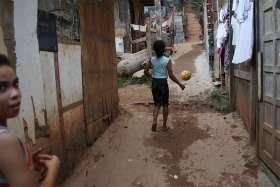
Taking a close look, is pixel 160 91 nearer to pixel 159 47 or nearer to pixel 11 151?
pixel 159 47

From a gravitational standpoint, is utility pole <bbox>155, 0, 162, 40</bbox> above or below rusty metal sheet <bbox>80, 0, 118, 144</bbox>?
above

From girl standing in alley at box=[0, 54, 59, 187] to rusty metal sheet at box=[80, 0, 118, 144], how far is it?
415cm

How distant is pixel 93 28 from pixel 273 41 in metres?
2.98

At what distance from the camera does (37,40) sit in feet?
12.9

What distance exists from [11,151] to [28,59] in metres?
2.60

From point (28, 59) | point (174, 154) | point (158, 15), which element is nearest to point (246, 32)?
point (174, 154)

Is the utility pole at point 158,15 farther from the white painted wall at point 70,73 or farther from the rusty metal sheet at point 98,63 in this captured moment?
the white painted wall at point 70,73

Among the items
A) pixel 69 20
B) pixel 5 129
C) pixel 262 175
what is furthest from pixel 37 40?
pixel 262 175

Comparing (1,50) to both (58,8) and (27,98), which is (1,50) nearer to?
(27,98)

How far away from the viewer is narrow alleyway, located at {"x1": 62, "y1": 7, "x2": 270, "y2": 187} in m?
4.92

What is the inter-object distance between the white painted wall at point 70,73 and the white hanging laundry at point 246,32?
227 centimetres

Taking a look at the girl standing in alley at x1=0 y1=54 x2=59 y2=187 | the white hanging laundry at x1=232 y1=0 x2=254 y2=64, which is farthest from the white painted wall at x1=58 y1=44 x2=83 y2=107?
the girl standing in alley at x1=0 y1=54 x2=59 y2=187

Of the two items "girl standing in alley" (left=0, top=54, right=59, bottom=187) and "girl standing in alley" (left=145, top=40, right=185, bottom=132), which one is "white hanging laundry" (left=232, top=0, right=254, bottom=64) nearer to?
"girl standing in alley" (left=145, top=40, right=185, bottom=132)

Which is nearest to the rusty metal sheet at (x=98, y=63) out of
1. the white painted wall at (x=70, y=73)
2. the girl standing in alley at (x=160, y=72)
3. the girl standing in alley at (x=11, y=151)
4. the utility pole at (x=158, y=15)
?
the white painted wall at (x=70, y=73)
